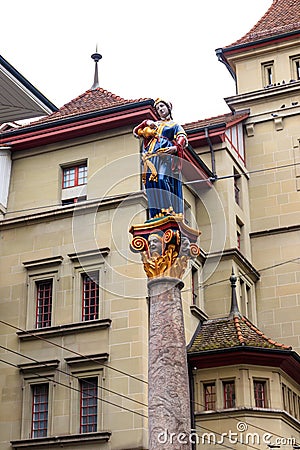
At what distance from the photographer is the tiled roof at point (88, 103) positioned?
100.0 ft

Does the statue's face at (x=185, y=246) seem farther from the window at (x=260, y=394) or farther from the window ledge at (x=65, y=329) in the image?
the window at (x=260, y=394)

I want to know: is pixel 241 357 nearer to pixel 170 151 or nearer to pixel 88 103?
pixel 88 103

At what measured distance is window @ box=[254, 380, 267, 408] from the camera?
27.8 metres

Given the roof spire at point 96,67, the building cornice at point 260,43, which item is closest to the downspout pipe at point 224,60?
the building cornice at point 260,43

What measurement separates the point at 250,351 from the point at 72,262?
6157 mm

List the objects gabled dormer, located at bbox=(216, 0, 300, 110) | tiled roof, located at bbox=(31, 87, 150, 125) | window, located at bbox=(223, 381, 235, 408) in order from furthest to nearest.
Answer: gabled dormer, located at bbox=(216, 0, 300, 110) < tiled roof, located at bbox=(31, 87, 150, 125) < window, located at bbox=(223, 381, 235, 408)

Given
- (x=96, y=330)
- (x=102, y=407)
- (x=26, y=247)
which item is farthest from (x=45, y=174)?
(x=102, y=407)

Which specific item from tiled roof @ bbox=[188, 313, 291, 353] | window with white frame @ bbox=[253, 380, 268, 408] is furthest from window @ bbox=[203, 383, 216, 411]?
window with white frame @ bbox=[253, 380, 268, 408]

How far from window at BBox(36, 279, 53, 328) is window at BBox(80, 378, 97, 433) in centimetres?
241

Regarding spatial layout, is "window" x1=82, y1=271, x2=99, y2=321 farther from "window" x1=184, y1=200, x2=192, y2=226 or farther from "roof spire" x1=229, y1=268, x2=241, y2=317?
"roof spire" x1=229, y1=268, x2=241, y2=317

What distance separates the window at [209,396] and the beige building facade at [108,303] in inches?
1.5

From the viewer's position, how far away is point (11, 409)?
27.1 metres

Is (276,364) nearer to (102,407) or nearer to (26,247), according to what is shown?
(102,407)

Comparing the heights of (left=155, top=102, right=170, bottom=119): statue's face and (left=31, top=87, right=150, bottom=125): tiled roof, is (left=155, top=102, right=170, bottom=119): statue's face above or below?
below
